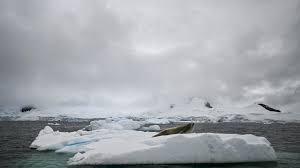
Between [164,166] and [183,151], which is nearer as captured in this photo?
[164,166]

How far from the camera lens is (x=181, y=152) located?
16766 millimetres

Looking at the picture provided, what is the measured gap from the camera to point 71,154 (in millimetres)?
21844

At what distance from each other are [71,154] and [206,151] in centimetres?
1107

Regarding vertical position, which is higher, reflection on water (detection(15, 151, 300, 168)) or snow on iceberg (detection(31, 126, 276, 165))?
snow on iceberg (detection(31, 126, 276, 165))

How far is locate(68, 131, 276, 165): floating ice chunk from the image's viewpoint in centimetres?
1639

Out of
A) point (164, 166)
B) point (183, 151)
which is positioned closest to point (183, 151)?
point (183, 151)

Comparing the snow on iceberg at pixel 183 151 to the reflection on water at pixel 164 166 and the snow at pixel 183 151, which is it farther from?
the reflection on water at pixel 164 166

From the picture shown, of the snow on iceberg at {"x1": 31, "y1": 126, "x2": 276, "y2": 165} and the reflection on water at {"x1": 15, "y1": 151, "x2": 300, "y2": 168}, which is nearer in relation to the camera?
the snow on iceberg at {"x1": 31, "y1": 126, "x2": 276, "y2": 165}

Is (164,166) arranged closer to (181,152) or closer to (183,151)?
(181,152)

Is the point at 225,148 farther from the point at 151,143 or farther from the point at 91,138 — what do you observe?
the point at 91,138

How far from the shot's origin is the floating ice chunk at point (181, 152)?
53.8 feet

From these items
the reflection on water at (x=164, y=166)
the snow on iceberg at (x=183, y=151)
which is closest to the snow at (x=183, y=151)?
the snow on iceberg at (x=183, y=151)

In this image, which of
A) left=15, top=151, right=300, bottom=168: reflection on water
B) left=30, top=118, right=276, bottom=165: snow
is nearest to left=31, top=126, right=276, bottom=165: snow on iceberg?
left=30, top=118, right=276, bottom=165: snow

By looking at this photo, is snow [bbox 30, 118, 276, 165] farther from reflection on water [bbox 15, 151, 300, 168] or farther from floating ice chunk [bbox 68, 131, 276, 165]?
reflection on water [bbox 15, 151, 300, 168]
